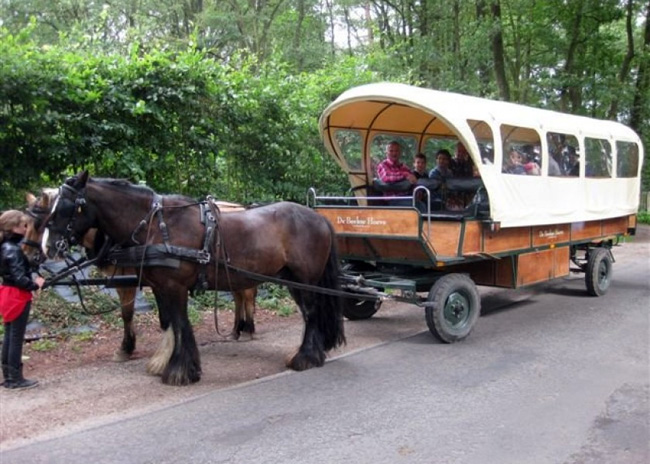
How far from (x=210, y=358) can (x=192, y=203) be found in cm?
168

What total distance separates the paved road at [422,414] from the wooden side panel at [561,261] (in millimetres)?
1784

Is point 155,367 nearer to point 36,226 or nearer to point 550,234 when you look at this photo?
point 36,226

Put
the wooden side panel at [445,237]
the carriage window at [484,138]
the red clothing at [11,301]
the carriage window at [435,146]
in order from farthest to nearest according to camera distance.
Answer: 1. the carriage window at [435,146]
2. the carriage window at [484,138]
3. the wooden side panel at [445,237]
4. the red clothing at [11,301]

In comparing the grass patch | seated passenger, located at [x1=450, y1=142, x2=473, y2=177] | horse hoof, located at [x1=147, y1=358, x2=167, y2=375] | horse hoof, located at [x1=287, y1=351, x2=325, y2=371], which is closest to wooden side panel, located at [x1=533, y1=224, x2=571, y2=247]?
seated passenger, located at [x1=450, y1=142, x2=473, y2=177]

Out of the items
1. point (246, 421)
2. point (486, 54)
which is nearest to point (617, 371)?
point (246, 421)

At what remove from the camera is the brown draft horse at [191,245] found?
15.2 ft

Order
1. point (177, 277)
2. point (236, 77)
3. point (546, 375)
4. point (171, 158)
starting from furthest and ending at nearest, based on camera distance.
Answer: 1. point (236, 77)
2. point (171, 158)
3. point (546, 375)
4. point (177, 277)

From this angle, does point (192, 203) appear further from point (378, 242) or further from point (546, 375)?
point (546, 375)

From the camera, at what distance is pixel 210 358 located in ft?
19.0

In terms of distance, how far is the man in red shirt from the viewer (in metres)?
7.86

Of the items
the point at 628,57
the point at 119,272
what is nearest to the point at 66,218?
the point at 119,272

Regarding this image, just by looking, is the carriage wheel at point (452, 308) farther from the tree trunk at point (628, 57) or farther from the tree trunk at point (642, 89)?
the tree trunk at point (642, 89)

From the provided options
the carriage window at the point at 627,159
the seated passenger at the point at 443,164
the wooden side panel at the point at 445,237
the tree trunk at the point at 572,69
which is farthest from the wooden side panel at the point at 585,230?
the tree trunk at the point at 572,69

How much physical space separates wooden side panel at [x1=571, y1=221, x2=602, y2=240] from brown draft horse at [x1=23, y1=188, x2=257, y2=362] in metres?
4.82
